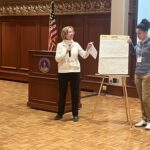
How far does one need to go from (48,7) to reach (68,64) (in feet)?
13.2

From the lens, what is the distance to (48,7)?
29.3 ft

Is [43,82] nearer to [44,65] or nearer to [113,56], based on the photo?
[44,65]

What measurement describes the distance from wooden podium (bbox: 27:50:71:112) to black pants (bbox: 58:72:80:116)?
426 millimetres

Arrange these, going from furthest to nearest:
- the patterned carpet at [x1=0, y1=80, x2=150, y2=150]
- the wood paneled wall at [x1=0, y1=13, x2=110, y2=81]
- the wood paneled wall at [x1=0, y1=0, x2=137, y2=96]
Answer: the wood paneled wall at [x1=0, y1=13, x2=110, y2=81]
the wood paneled wall at [x1=0, y1=0, x2=137, y2=96]
the patterned carpet at [x1=0, y1=80, x2=150, y2=150]

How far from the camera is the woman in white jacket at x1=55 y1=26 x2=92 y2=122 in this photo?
524 centimetres

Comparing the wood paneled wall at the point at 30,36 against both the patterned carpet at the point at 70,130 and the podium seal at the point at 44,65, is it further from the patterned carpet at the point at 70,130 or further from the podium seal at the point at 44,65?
the podium seal at the point at 44,65

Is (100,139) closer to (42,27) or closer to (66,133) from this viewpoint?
(66,133)

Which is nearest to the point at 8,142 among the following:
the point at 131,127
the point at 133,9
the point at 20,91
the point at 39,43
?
the point at 131,127

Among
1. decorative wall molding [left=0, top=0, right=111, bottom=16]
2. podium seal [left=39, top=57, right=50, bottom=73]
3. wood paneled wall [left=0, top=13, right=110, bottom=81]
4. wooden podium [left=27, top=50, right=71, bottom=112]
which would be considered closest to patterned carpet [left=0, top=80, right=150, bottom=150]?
wooden podium [left=27, top=50, right=71, bottom=112]

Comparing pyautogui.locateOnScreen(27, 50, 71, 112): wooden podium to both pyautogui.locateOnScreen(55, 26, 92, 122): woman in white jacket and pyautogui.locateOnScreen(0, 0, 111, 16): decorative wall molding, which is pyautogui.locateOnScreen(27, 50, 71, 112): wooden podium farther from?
pyautogui.locateOnScreen(0, 0, 111, 16): decorative wall molding

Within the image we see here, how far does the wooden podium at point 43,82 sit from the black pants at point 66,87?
1.40 feet

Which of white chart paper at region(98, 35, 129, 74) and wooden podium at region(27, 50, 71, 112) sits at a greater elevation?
white chart paper at region(98, 35, 129, 74)

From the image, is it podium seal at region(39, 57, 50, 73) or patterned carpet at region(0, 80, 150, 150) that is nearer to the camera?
patterned carpet at region(0, 80, 150, 150)

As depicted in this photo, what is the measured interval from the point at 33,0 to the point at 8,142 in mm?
5608
